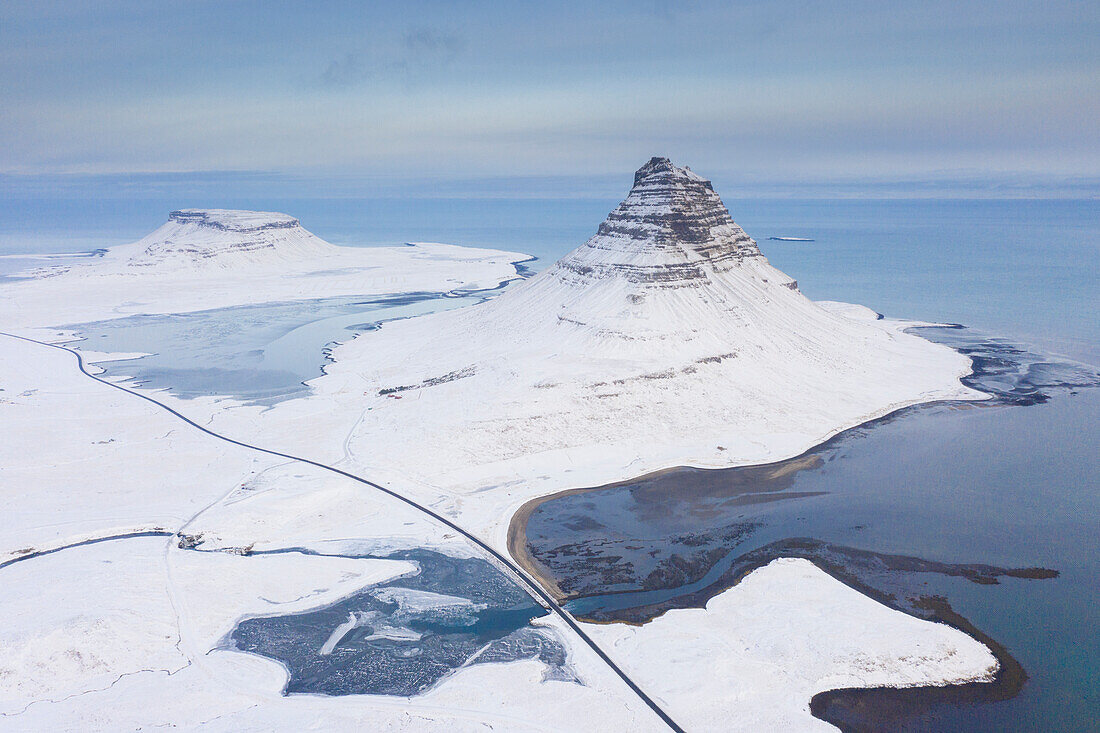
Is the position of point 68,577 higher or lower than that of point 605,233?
lower

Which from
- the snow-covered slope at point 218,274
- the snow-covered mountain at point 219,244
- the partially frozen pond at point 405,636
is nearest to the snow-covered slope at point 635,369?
the partially frozen pond at point 405,636

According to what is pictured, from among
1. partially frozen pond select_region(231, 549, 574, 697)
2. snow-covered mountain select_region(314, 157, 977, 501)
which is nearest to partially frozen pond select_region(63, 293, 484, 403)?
snow-covered mountain select_region(314, 157, 977, 501)

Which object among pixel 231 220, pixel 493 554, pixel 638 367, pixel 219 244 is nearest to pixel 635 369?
pixel 638 367

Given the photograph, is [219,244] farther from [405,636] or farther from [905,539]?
[905,539]

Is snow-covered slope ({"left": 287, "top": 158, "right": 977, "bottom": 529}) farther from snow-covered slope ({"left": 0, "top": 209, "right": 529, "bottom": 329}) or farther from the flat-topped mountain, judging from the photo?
the flat-topped mountain

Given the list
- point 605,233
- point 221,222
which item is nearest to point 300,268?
point 221,222

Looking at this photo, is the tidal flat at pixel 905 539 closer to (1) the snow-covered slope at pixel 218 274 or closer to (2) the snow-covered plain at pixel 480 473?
(2) the snow-covered plain at pixel 480 473

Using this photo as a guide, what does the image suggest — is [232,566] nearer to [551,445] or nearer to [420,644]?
[420,644]
